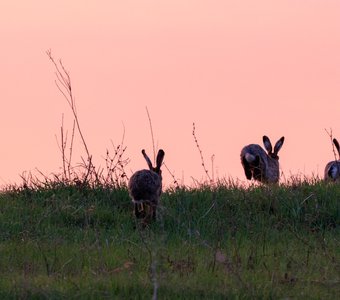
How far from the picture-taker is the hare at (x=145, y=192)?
13.7 m

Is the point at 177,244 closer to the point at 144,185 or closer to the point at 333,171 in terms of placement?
the point at 144,185

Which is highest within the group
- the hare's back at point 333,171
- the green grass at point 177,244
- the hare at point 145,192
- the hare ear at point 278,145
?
the hare ear at point 278,145

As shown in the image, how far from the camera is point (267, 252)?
37.9ft

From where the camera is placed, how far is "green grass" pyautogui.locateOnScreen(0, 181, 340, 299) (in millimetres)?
9492

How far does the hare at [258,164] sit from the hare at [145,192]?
4.85 meters

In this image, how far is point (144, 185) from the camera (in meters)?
14.0

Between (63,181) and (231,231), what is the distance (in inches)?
117

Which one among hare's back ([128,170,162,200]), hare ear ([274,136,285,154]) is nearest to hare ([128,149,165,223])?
hare's back ([128,170,162,200])

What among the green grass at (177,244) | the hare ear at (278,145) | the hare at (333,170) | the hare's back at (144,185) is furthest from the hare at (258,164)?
the hare's back at (144,185)

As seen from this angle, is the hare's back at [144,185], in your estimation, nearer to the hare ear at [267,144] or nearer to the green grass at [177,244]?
the green grass at [177,244]

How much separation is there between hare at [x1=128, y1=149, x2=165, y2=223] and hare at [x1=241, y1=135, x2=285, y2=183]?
191 inches

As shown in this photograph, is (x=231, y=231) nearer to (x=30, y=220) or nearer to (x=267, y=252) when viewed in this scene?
(x=267, y=252)

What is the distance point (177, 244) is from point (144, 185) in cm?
197

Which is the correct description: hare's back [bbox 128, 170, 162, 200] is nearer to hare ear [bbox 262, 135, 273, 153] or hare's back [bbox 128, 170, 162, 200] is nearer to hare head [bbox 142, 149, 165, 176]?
hare head [bbox 142, 149, 165, 176]
